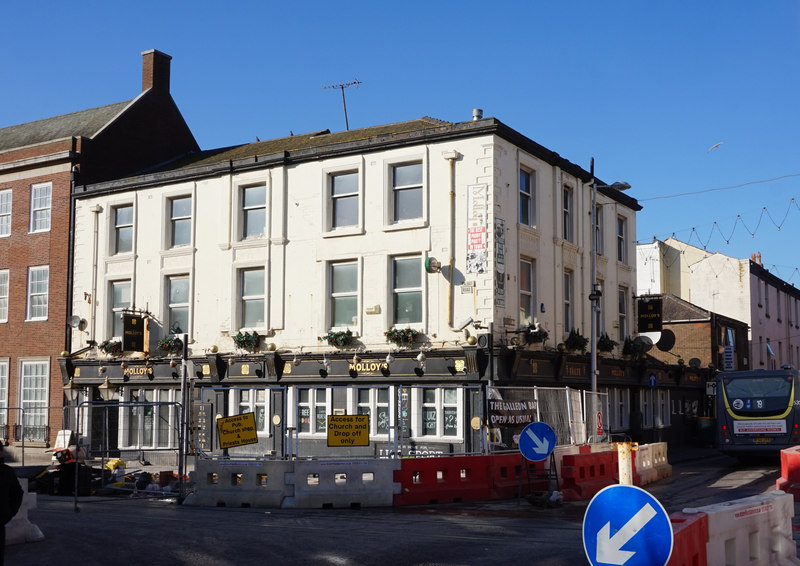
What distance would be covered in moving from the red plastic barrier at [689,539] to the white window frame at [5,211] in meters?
29.6

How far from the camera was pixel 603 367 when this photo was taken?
28.8 m

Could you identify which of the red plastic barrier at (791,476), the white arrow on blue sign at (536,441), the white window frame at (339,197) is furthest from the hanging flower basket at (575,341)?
the white arrow on blue sign at (536,441)

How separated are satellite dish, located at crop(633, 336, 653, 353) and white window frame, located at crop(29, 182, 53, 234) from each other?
20.8 metres

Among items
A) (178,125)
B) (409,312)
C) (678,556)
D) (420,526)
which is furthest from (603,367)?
(678,556)

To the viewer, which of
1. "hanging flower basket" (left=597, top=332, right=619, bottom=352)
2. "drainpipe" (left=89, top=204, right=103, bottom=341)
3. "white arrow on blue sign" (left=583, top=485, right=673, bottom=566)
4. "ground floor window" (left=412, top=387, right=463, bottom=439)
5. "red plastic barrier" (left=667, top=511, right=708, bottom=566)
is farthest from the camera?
"drainpipe" (left=89, top=204, right=103, bottom=341)

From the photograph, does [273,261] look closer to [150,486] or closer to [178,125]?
[150,486]

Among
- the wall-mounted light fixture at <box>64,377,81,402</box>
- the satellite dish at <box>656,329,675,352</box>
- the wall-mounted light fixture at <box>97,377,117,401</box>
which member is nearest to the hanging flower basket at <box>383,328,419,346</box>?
the wall-mounted light fixture at <box>97,377,117,401</box>

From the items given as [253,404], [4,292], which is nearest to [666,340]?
[253,404]

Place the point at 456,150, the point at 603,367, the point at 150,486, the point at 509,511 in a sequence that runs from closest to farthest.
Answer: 1. the point at 509,511
2. the point at 150,486
3. the point at 456,150
4. the point at 603,367

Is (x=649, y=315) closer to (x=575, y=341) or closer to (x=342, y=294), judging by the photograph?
(x=575, y=341)

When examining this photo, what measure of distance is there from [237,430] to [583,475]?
22.4 feet

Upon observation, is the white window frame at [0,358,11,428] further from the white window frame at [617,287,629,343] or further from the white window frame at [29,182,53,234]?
the white window frame at [617,287,629,343]

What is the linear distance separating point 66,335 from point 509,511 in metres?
19.9

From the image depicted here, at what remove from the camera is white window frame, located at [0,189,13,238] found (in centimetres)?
3219
